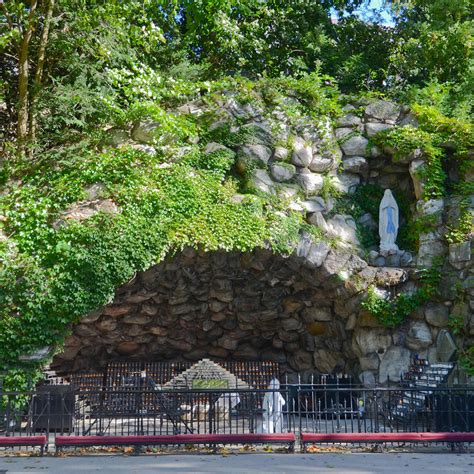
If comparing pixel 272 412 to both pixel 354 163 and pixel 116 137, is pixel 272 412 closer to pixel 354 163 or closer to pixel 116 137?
pixel 354 163

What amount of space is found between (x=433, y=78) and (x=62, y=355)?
13297 millimetres

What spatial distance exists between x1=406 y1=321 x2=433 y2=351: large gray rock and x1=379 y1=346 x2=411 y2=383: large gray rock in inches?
8.6

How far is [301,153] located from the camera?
49.2 ft

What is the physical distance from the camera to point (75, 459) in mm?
8469

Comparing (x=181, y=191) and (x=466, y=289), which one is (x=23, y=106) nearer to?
(x=181, y=191)

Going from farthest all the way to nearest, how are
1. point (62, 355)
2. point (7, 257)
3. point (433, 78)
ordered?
point (433, 78) → point (62, 355) → point (7, 257)

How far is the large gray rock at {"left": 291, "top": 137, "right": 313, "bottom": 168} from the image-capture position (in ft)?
49.1

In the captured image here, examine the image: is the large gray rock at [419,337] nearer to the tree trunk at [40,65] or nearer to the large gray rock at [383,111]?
the large gray rock at [383,111]

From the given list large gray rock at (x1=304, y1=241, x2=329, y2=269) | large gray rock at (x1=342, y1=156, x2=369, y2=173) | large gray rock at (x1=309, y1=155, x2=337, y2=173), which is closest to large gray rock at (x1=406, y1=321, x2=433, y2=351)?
large gray rock at (x1=304, y1=241, x2=329, y2=269)

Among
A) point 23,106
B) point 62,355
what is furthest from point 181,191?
point 62,355

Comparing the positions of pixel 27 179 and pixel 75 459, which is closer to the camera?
pixel 75 459

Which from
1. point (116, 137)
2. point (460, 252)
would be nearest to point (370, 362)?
point (460, 252)

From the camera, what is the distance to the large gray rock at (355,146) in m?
15.5

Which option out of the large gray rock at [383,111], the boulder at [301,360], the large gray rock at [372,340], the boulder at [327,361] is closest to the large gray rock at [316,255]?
the large gray rock at [372,340]
